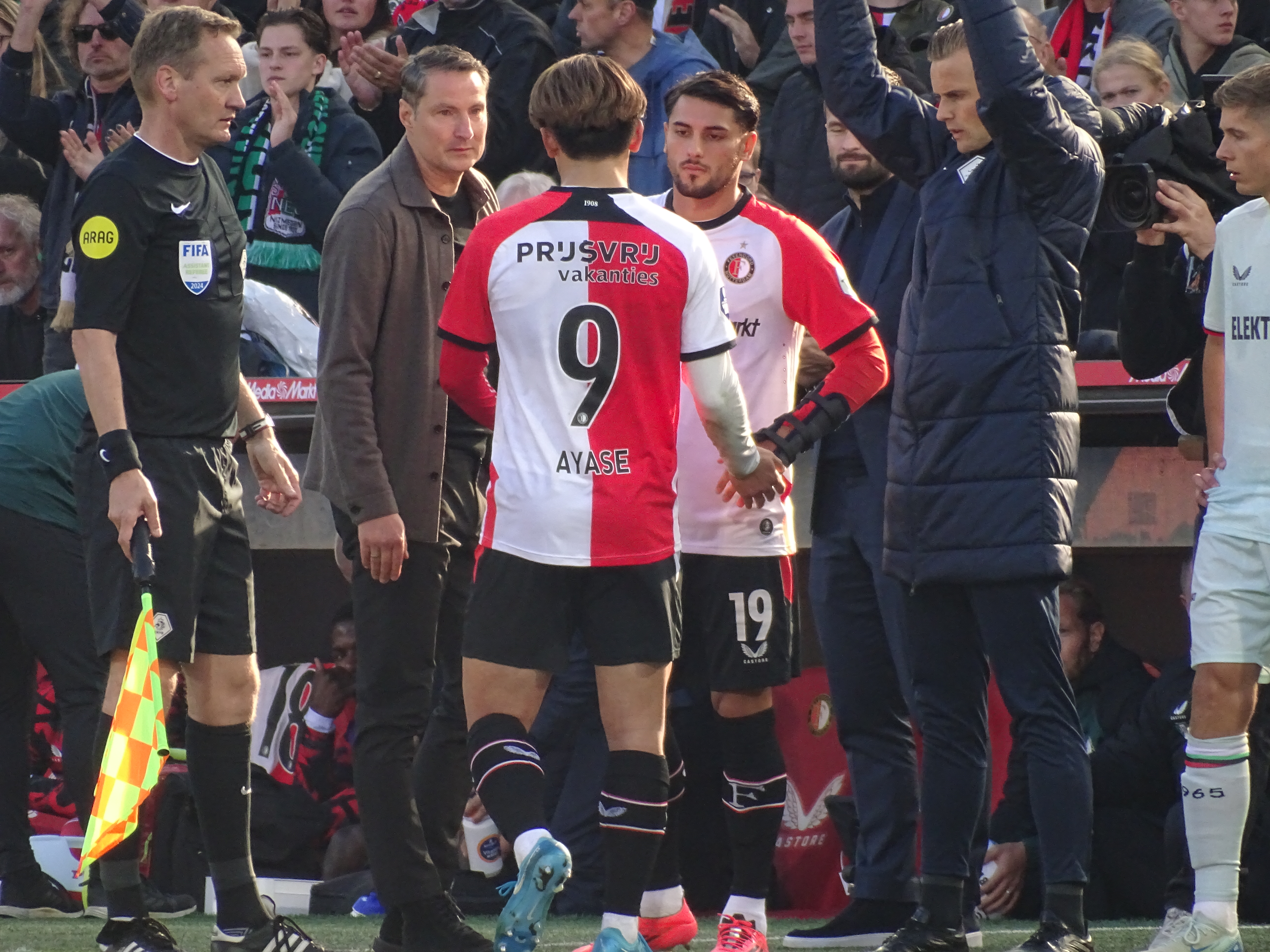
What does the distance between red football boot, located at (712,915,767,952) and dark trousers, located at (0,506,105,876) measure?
91.8 inches

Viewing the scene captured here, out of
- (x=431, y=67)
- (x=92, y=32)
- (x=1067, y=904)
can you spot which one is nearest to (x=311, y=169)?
(x=92, y=32)

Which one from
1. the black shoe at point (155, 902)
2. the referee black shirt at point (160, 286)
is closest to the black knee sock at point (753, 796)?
the referee black shirt at point (160, 286)

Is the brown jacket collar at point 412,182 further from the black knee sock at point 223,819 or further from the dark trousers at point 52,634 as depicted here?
the dark trousers at point 52,634

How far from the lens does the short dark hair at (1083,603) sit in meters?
6.57

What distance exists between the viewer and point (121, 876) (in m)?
4.52

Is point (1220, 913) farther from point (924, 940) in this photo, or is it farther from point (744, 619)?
point (744, 619)

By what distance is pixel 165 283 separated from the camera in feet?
14.8

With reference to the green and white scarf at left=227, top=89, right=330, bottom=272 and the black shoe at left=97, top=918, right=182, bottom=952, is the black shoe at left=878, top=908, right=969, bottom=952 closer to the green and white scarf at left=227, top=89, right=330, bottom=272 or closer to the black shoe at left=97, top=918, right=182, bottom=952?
the black shoe at left=97, top=918, right=182, bottom=952

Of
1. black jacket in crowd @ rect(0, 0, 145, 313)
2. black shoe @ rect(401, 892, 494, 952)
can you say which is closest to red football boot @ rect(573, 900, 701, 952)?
black shoe @ rect(401, 892, 494, 952)

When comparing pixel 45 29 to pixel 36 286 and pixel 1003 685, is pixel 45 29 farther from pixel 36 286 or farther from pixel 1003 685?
pixel 1003 685

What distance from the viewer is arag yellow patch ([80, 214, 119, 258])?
4391mm

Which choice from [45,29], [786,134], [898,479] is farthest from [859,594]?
[45,29]

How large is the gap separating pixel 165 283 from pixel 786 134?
128 inches

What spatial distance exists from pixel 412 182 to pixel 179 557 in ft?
3.60
